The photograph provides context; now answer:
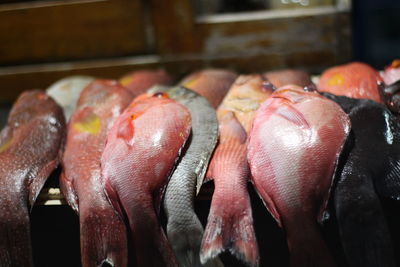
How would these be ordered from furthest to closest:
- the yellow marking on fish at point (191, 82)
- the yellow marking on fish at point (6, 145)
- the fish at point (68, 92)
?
the fish at point (68, 92), the yellow marking on fish at point (191, 82), the yellow marking on fish at point (6, 145)

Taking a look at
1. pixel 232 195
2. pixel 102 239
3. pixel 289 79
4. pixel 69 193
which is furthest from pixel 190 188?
pixel 289 79

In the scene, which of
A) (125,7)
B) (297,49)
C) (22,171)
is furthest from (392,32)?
(22,171)

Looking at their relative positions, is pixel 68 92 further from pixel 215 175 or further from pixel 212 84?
pixel 215 175

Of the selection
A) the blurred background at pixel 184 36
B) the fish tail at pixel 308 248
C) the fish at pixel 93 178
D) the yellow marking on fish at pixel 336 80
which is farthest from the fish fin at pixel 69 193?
the blurred background at pixel 184 36

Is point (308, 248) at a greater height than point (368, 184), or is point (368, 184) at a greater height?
point (368, 184)

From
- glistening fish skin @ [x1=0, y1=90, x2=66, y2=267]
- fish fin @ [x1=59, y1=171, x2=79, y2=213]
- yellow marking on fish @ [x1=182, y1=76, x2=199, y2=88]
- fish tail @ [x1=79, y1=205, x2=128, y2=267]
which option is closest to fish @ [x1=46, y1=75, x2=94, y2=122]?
glistening fish skin @ [x1=0, y1=90, x2=66, y2=267]

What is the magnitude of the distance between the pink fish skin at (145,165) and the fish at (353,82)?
2.26 ft

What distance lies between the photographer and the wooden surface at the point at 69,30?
113 inches

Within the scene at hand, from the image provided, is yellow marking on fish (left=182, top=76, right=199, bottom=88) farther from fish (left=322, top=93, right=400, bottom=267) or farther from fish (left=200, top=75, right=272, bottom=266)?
fish (left=322, top=93, right=400, bottom=267)

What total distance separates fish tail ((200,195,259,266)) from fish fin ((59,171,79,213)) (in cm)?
49

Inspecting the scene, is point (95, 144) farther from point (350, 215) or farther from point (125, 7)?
point (125, 7)

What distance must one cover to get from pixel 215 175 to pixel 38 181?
0.64 meters

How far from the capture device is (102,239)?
1.43m

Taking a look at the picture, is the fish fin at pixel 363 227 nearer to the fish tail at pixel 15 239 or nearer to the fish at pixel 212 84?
the fish at pixel 212 84
